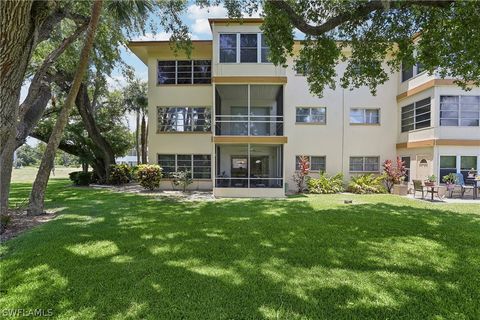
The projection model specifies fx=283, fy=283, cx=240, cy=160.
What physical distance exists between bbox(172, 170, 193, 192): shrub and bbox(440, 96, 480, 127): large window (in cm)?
1433

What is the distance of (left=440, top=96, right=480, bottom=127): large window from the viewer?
15.1 metres

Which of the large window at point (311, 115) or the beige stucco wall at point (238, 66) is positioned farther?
the large window at point (311, 115)

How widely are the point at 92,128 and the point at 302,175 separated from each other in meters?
14.9

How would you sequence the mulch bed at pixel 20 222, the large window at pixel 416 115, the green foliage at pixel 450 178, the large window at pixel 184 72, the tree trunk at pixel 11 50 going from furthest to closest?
the large window at pixel 184 72 → the large window at pixel 416 115 → the green foliage at pixel 450 178 → the mulch bed at pixel 20 222 → the tree trunk at pixel 11 50

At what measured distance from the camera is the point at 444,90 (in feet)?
49.4

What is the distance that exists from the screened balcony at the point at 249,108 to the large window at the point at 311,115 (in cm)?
170

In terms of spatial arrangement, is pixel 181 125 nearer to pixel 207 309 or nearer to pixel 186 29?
pixel 186 29

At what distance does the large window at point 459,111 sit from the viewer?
15109mm

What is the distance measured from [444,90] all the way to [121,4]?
1630cm

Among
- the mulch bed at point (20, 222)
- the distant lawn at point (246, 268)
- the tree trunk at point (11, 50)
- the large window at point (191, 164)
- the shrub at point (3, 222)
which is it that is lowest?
the mulch bed at point (20, 222)

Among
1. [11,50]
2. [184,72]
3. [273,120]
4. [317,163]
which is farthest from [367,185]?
[11,50]

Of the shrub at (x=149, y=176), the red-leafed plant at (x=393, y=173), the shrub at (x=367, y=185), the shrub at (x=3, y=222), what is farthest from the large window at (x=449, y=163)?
Answer: the shrub at (x=3, y=222)

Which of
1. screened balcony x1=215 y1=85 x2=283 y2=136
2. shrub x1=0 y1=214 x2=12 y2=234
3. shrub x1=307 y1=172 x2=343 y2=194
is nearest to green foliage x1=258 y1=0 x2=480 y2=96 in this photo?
screened balcony x1=215 y1=85 x2=283 y2=136

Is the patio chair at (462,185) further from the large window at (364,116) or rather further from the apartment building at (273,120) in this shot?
the large window at (364,116)
